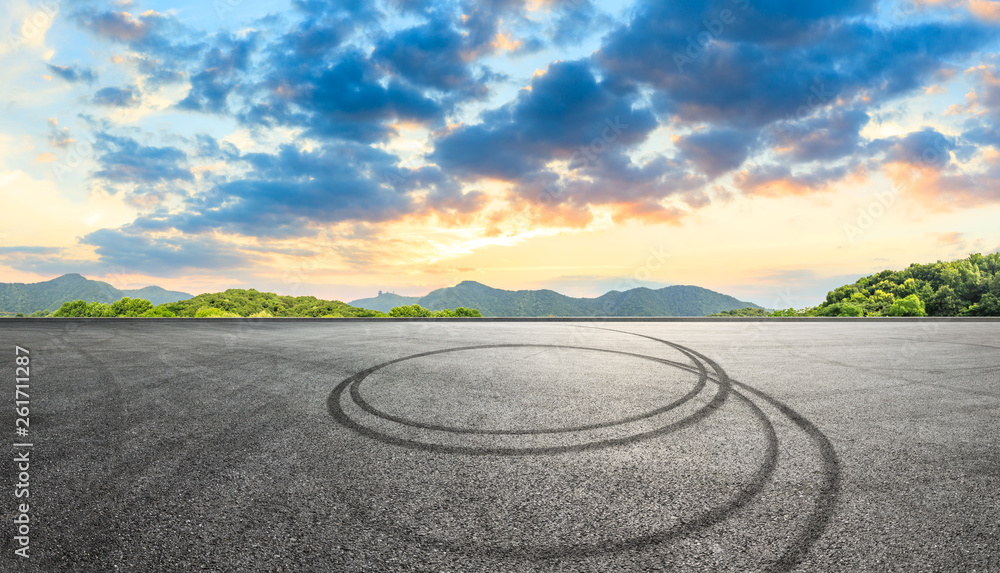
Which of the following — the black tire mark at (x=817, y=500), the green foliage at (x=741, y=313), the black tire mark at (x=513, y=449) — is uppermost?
the green foliage at (x=741, y=313)

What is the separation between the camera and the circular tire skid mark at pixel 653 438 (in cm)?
222

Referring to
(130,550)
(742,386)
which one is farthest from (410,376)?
(742,386)

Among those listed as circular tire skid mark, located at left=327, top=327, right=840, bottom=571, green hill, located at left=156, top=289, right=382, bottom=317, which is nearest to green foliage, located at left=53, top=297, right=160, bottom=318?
green hill, located at left=156, top=289, right=382, bottom=317

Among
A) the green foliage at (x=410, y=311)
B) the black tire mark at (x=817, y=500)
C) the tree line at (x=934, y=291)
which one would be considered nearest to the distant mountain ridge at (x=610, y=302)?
the tree line at (x=934, y=291)

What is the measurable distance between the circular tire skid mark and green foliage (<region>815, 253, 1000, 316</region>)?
119ft

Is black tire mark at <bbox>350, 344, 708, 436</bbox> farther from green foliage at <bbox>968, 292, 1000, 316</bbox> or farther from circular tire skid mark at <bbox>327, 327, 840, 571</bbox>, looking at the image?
green foliage at <bbox>968, 292, 1000, 316</bbox>

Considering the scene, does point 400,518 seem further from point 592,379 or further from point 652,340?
point 652,340

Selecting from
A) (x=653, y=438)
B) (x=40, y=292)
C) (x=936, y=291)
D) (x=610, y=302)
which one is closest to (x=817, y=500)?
(x=653, y=438)

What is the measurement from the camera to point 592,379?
6.37 meters

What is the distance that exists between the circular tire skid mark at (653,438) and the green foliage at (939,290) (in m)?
36.3

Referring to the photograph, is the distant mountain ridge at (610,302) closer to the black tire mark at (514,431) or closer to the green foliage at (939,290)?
the green foliage at (939,290)

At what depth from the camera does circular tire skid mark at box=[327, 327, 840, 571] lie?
2225 millimetres

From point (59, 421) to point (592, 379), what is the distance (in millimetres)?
6474

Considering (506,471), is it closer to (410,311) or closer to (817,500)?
(817,500)
